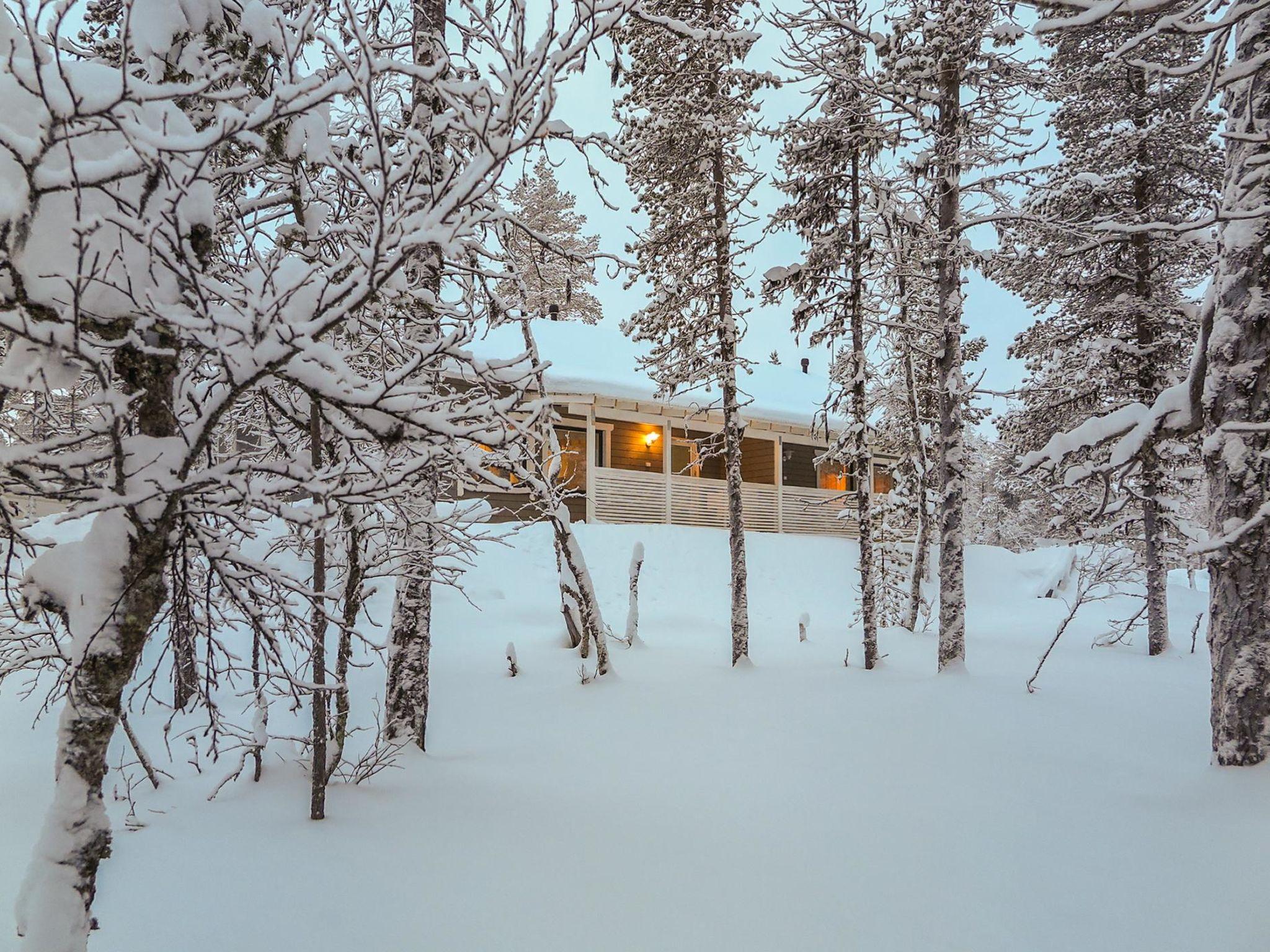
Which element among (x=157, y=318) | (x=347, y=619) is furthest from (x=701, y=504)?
(x=157, y=318)

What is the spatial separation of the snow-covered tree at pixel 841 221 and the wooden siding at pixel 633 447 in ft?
32.2

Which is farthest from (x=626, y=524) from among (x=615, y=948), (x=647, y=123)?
(x=615, y=948)

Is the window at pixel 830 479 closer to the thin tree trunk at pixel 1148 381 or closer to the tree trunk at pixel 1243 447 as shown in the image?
the thin tree trunk at pixel 1148 381

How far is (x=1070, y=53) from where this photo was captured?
1201 cm

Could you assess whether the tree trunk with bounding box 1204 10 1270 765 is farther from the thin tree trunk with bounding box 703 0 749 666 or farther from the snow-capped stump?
the snow-capped stump

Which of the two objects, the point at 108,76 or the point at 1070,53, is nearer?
the point at 108,76

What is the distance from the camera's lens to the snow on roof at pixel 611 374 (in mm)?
16781

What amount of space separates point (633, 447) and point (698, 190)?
10980mm

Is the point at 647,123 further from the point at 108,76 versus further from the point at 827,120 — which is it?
the point at 108,76

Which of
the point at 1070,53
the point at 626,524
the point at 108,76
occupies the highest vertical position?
the point at 1070,53

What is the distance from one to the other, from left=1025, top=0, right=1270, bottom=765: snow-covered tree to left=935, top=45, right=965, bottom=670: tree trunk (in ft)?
12.9

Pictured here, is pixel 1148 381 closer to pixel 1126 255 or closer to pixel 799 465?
pixel 1126 255

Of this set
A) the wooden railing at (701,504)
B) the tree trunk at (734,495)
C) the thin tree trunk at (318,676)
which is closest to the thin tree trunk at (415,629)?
the thin tree trunk at (318,676)

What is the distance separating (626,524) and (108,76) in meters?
15.0
